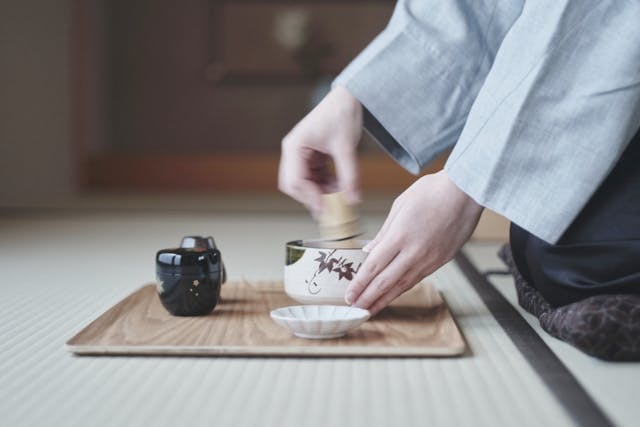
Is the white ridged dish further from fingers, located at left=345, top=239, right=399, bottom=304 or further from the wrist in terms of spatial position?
the wrist

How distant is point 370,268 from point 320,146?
0.29 m

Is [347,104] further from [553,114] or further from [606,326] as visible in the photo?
[606,326]

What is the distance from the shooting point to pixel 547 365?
102 cm

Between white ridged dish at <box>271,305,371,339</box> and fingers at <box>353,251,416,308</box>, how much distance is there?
33mm

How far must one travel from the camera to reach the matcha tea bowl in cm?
121

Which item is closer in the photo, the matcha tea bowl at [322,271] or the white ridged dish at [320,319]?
the white ridged dish at [320,319]

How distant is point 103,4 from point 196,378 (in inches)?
223

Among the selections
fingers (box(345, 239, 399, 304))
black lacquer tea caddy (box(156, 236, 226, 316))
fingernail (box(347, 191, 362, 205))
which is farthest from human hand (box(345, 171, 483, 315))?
black lacquer tea caddy (box(156, 236, 226, 316))

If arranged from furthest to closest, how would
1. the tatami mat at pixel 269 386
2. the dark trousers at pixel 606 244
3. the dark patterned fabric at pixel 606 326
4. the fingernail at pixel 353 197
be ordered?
the fingernail at pixel 353 197 < the dark trousers at pixel 606 244 < the dark patterned fabric at pixel 606 326 < the tatami mat at pixel 269 386

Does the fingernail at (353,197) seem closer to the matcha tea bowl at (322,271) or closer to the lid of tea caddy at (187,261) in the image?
the matcha tea bowl at (322,271)

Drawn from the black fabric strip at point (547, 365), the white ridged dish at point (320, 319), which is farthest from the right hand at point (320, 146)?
the black fabric strip at point (547, 365)

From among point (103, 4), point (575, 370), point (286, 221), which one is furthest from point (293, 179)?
point (103, 4)

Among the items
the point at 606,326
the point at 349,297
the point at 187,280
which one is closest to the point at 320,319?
the point at 349,297

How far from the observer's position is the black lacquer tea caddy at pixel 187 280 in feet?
4.00
